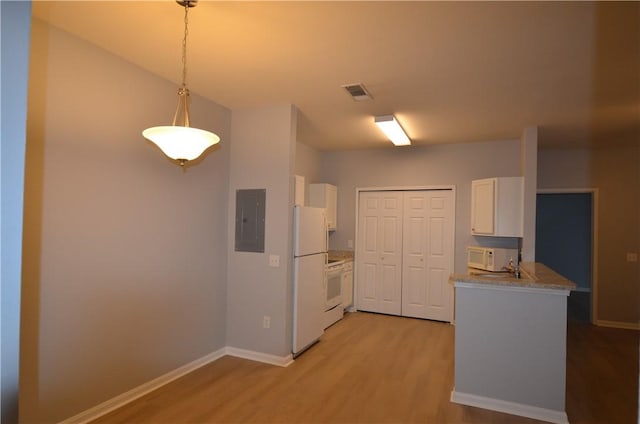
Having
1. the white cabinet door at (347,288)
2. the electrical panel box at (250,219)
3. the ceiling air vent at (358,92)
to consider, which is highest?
the ceiling air vent at (358,92)

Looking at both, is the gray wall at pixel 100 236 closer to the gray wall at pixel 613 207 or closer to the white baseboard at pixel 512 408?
the white baseboard at pixel 512 408

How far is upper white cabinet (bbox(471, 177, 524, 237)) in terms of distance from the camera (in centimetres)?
451

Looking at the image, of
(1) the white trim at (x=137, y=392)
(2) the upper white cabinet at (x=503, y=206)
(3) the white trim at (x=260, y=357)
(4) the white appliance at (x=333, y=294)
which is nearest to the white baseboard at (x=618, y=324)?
(2) the upper white cabinet at (x=503, y=206)

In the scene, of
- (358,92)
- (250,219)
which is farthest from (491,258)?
(250,219)

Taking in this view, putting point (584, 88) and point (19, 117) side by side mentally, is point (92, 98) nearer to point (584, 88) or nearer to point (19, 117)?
point (19, 117)

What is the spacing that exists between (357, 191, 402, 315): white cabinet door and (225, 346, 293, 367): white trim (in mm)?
2480

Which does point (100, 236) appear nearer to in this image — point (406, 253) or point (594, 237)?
point (406, 253)

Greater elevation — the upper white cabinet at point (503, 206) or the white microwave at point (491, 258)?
the upper white cabinet at point (503, 206)

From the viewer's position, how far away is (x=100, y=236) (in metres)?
2.70

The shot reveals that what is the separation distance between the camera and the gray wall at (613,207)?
210 inches

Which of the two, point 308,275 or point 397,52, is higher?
point 397,52

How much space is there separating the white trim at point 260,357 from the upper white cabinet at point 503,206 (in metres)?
3.00

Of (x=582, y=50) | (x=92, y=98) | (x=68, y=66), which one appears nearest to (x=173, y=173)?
(x=92, y=98)

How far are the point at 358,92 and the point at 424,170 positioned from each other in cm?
270
